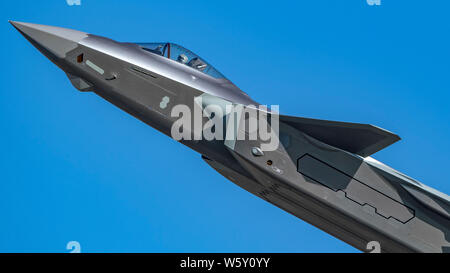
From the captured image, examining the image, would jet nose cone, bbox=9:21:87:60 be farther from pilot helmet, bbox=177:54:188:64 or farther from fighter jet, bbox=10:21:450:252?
pilot helmet, bbox=177:54:188:64

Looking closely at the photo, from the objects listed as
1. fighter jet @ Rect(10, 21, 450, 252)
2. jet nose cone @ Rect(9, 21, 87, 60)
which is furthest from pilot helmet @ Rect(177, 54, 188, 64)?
jet nose cone @ Rect(9, 21, 87, 60)

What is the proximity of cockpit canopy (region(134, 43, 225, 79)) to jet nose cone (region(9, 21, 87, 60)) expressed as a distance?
1840 mm

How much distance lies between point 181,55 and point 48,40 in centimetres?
333

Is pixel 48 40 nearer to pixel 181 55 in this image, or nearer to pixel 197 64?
pixel 181 55

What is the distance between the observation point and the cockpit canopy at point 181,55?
12133 millimetres

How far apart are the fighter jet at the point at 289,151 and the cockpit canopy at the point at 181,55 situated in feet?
1.78

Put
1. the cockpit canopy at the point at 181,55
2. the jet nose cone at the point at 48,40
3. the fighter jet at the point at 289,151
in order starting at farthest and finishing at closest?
the cockpit canopy at the point at 181,55, the jet nose cone at the point at 48,40, the fighter jet at the point at 289,151

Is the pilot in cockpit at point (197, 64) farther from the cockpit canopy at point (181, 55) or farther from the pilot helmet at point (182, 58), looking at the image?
the pilot helmet at point (182, 58)

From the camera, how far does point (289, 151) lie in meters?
10.3

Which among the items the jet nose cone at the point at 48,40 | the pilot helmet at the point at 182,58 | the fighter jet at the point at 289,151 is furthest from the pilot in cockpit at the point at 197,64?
the jet nose cone at the point at 48,40

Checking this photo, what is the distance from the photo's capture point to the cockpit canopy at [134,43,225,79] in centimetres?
1213

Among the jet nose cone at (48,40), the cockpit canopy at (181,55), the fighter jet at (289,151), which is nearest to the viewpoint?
the fighter jet at (289,151)

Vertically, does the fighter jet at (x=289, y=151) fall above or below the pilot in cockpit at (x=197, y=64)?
below

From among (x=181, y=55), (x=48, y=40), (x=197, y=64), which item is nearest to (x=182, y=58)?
(x=181, y=55)
